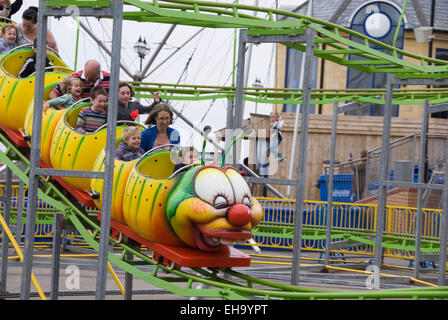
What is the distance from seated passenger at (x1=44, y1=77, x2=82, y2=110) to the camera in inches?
363

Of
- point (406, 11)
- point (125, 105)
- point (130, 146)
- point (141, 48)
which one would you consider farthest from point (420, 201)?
point (406, 11)

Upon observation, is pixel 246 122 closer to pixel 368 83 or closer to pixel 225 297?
pixel 368 83

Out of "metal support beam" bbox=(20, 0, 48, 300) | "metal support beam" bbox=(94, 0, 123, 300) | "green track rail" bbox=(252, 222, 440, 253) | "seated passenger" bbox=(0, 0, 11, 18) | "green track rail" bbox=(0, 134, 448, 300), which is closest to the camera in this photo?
"green track rail" bbox=(0, 134, 448, 300)

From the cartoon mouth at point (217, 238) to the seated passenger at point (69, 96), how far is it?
9.83ft

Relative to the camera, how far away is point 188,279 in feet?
24.1

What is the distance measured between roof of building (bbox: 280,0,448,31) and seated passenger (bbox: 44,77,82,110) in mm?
20526

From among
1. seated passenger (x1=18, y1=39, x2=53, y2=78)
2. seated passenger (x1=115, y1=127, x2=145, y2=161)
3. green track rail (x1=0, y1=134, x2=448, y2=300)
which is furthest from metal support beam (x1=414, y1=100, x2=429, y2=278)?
seated passenger (x1=18, y1=39, x2=53, y2=78)

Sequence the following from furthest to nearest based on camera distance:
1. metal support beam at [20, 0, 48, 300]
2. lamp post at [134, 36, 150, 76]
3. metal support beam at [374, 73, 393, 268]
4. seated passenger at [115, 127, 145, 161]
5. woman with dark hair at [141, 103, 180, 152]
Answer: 1. lamp post at [134, 36, 150, 76]
2. metal support beam at [374, 73, 393, 268]
3. woman with dark hair at [141, 103, 180, 152]
4. seated passenger at [115, 127, 145, 161]
5. metal support beam at [20, 0, 48, 300]

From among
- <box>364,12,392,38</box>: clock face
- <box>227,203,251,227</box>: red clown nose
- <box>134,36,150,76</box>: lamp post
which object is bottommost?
<box>227,203,251,227</box>: red clown nose

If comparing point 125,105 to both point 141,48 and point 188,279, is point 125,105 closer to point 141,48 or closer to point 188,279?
point 188,279

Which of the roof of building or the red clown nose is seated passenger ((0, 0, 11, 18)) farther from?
the roof of building

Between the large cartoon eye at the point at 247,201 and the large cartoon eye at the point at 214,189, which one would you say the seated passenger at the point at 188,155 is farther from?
the large cartoon eye at the point at 247,201

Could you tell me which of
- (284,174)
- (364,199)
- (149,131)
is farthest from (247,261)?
(284,174)

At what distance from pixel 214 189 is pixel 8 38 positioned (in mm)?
4980
